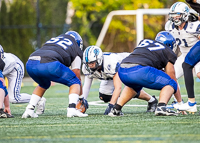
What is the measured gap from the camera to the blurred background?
1917 cm

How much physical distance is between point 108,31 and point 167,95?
1448 cm

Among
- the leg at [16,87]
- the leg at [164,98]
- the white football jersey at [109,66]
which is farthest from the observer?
the leg at [16,87]

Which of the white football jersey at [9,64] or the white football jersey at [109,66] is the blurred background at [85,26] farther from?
the white football jersey at [109,66]

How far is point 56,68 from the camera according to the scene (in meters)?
5.79

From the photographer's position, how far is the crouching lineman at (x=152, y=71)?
5.54 meters

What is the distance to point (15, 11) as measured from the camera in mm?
20016

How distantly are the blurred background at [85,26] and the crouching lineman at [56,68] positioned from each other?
12.5m

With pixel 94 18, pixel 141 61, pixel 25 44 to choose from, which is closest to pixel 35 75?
pixel 141 61

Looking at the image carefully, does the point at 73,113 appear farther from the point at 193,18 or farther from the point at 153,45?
the point at 193,18

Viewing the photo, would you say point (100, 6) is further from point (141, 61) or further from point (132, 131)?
point (132, 131)

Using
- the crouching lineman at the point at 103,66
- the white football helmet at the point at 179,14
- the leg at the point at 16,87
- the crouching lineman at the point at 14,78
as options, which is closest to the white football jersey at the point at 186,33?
the white football helmet at the point at 179,14

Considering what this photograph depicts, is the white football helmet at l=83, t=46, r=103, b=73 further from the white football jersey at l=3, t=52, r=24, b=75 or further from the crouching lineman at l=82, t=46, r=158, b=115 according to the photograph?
the white football jersey at l=3, t=52, r=24, b=75

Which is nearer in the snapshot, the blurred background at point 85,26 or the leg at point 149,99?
the leg at point 149,99

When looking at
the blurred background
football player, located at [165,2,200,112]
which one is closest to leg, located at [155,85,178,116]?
football player, located at [165,2,200,112]
